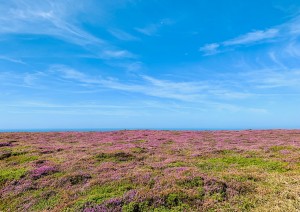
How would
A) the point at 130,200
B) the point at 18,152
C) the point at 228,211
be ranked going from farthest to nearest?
1. the point at 18,152
2. the point at 130,200
3. the point at 228,211

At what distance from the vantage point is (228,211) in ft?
31.4

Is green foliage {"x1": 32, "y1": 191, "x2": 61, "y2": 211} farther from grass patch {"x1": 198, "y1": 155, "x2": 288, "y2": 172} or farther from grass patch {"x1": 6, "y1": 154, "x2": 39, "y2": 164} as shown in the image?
grass patch {"x1": 198, "y1": 155, "x2": 288, "y2": 172}

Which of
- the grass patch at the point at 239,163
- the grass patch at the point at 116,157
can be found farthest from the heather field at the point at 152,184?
the grass patch at the point at 116,157

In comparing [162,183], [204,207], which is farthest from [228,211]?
[162,183]

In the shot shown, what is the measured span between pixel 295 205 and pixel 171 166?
28.4ft

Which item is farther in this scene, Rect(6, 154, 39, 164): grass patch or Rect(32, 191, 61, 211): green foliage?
Rect(6, 154, 39, 164): grass patch

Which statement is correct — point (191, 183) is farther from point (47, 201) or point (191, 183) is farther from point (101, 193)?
point (47, 201)

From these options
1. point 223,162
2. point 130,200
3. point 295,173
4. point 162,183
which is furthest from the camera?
point 223,162

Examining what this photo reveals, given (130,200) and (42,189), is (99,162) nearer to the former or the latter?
(42,189)

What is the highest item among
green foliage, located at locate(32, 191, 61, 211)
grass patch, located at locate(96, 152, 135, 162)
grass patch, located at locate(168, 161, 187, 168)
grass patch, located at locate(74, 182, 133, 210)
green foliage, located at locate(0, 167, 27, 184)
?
grass patch, located at locate(96, 152, 135, 162)

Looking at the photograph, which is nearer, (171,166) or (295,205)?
(295,205)

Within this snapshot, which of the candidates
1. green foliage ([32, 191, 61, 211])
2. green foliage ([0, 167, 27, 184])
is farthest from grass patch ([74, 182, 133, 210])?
green foliage ([0, 167, 27, 184])

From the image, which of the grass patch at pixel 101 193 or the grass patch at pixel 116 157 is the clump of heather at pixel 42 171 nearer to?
the grass patch at pixel 116 157

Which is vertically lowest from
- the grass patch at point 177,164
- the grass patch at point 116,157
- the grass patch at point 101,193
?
the grass patch at point 101,193
